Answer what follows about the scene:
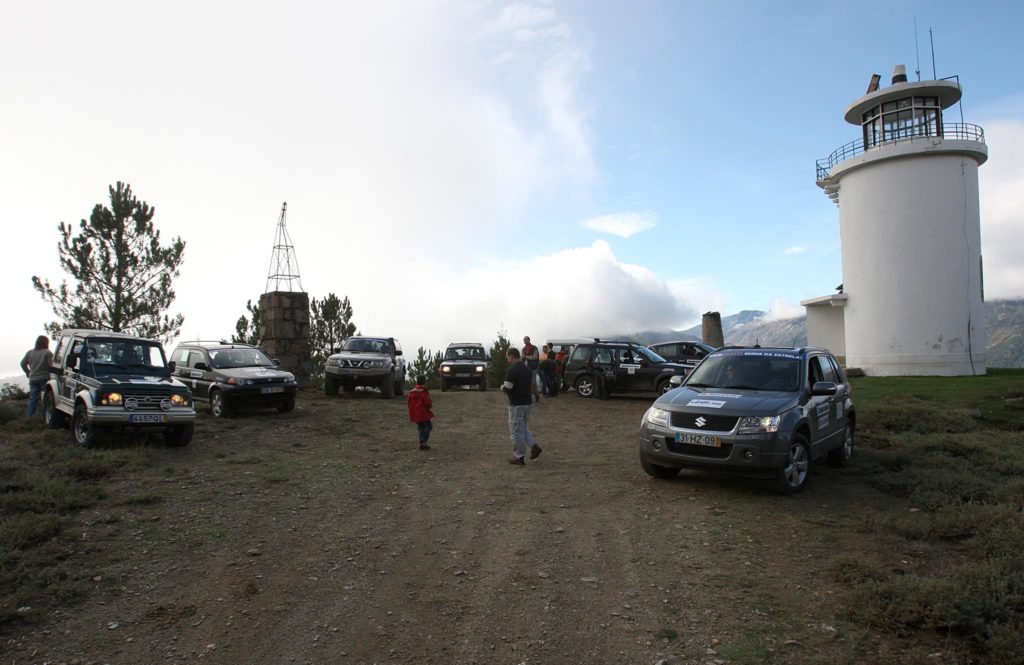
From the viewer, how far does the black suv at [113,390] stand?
10.6 meters

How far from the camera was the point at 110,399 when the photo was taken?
1062 centimetres

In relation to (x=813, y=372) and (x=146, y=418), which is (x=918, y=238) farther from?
(x=146, y=418)

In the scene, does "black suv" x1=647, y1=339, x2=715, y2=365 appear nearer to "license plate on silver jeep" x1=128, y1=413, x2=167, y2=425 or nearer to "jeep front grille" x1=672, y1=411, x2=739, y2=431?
"jeep front grille" x1=672, y1=411, x2=739, y2=431

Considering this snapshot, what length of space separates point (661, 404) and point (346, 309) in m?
24.1

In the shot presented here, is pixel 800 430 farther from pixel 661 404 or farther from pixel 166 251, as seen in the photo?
pixel 166 251

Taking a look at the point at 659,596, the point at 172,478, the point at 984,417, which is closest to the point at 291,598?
the point at 659,596

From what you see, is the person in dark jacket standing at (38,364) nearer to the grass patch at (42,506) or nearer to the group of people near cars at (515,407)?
Answer: the grass patch at (42,506)

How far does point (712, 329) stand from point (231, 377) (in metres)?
20.4

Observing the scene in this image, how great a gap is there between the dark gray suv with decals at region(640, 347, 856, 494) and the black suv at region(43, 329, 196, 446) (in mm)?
8112

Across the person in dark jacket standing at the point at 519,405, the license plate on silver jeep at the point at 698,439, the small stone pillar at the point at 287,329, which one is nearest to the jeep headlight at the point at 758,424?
the license plate on silver jeep at the point at 698,439

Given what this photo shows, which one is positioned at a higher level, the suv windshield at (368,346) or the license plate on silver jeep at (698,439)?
the suv windshield at (368,346)

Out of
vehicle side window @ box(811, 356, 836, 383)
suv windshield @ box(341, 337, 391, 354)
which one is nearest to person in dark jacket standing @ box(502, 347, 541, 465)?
vehicle side window @ box(811, 356, 836, 383)

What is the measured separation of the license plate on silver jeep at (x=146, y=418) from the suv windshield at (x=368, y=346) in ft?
31.5

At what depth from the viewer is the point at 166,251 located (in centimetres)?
2431
